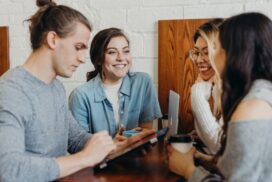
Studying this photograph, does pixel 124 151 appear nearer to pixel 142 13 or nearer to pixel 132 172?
pixel 132 172

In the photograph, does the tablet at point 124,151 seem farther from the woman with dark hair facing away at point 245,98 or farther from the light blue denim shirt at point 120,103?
the light blue denim shirt at point 120,103

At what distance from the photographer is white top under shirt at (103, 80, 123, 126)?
5.60ft

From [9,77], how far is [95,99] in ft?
1.95

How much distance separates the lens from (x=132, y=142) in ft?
3.79

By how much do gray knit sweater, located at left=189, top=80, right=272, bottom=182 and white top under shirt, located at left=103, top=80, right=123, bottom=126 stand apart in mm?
947

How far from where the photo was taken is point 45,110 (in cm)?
116

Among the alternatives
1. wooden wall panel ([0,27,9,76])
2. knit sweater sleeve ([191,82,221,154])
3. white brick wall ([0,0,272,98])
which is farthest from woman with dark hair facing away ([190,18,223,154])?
wooden wall panel ([0,27,9,76])

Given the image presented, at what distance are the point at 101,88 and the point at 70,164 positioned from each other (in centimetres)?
71

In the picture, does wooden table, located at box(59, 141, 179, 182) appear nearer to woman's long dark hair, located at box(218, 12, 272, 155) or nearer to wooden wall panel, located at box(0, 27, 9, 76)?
woman's long dark hair, located at box(218, 12, 272, 155)

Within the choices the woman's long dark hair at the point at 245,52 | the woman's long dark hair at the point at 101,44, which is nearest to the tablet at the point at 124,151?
the woman's long dark hair at the point at 245,52

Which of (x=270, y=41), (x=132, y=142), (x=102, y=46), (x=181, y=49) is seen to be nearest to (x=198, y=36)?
(x=181, y=49)

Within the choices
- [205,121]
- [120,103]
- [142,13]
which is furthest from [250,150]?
[142,13]

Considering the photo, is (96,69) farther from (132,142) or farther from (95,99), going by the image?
(132,142)

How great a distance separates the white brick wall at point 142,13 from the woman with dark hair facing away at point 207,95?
0.79 feet
